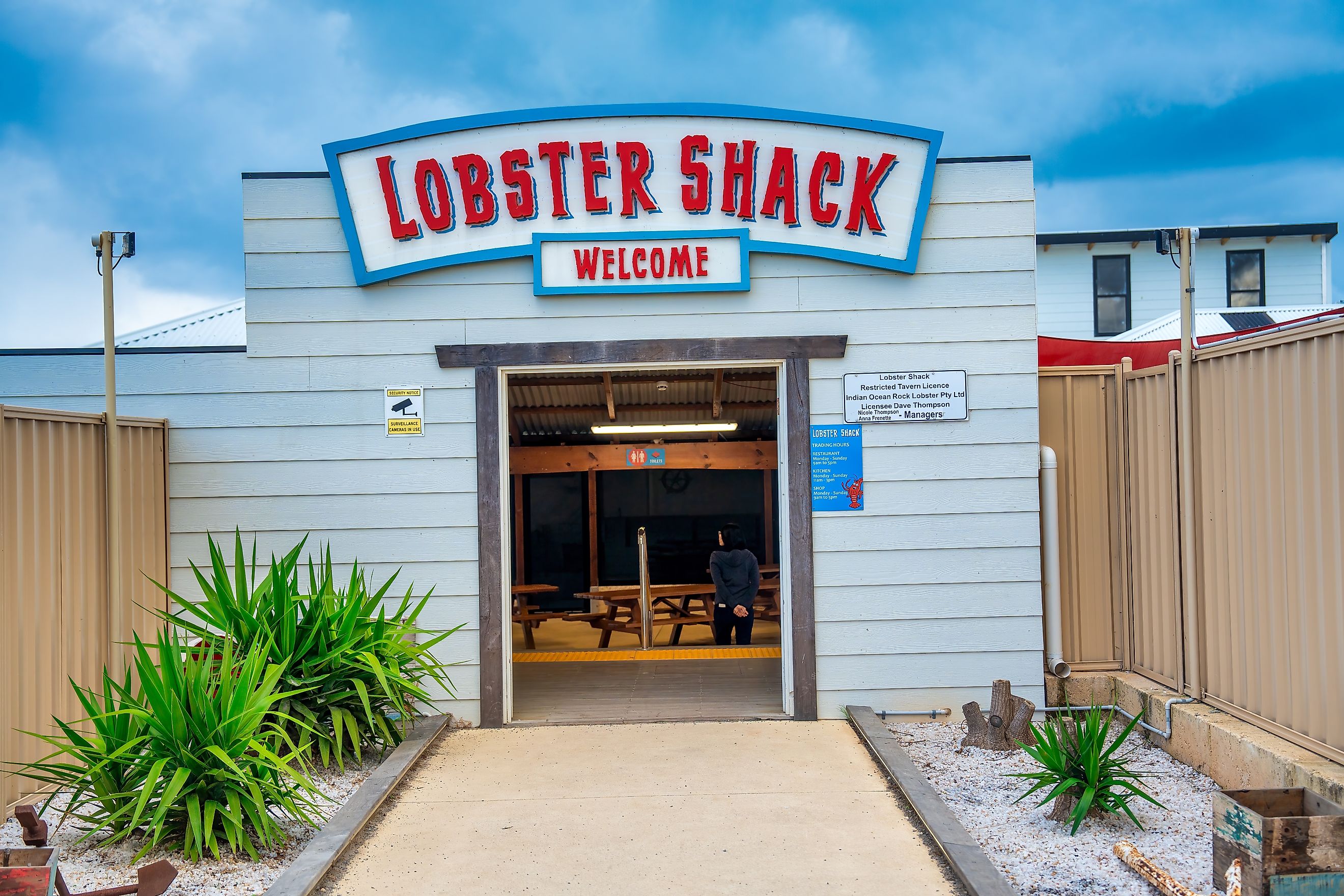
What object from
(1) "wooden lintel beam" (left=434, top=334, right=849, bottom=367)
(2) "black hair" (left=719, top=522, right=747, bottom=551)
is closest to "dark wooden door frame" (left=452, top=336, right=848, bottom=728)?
(1) "wooden lintel beam" (left=434, top=334, right=849, bottom=367)

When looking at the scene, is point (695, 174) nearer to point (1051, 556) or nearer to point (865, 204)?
point (865, 204)

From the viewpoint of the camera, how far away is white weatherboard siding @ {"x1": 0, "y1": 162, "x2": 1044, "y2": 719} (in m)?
6.40

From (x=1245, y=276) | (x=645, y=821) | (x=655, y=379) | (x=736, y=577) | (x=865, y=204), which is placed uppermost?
(x=1245, y=276)

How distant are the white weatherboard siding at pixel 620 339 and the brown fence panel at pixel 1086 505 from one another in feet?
1.25

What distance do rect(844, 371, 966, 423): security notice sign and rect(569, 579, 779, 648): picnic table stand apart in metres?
4.02

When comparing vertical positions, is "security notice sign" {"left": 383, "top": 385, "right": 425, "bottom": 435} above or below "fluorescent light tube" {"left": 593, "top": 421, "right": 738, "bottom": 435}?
below

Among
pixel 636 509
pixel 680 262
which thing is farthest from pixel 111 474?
pixel 636 509

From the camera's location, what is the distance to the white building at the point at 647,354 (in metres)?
6.38

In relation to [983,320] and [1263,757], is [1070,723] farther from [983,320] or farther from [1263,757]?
[983,320]

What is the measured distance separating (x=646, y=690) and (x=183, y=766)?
364 centimetres

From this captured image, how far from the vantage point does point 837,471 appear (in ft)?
20.9

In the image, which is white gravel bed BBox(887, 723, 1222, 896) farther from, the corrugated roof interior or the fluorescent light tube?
the fluorescent light tube

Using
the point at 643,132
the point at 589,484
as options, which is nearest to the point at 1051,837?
the point at 643,132

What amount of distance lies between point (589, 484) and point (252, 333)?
662 cm
